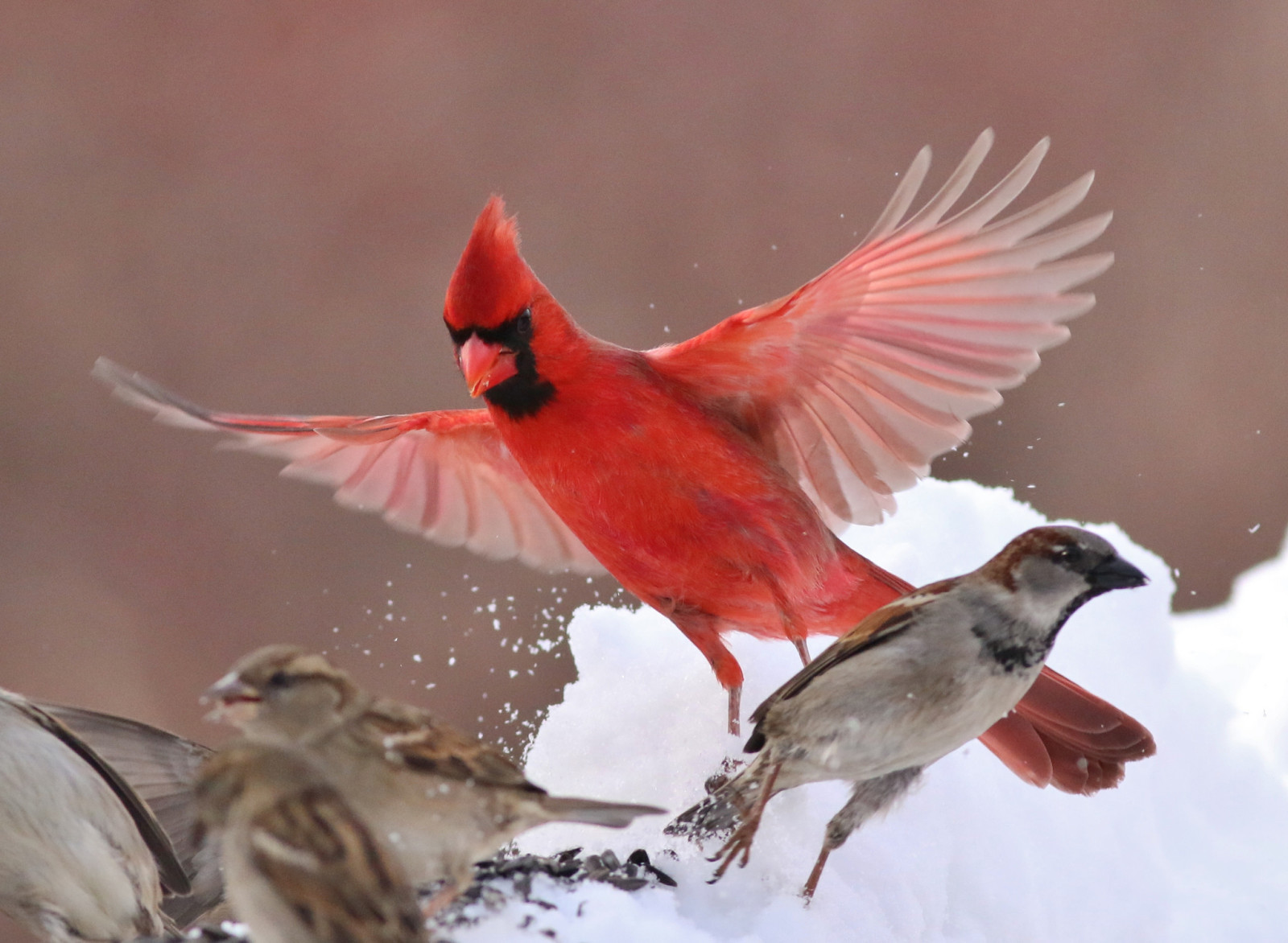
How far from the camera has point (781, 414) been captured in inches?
50.3

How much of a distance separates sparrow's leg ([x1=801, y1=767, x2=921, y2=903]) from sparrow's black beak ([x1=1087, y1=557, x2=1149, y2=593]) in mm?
217

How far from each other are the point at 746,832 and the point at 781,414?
0.50m

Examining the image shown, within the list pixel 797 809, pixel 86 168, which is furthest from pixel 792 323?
pixel 86 168

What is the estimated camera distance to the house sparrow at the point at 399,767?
0.69m

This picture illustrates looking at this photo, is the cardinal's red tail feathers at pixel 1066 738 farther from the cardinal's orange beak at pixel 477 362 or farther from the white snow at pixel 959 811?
the cardinal's orange beak at pixel 477 362

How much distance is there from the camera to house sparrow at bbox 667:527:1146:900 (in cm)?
82

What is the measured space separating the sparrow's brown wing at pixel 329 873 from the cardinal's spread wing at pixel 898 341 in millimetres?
647

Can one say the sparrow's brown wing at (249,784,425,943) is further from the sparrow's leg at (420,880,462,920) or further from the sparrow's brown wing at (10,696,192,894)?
the sparrow's brown wing at (10,696,192,894)

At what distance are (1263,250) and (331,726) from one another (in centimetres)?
265

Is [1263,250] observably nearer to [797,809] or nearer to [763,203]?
[763,203]

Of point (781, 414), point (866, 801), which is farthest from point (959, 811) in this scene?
point (781, 414)

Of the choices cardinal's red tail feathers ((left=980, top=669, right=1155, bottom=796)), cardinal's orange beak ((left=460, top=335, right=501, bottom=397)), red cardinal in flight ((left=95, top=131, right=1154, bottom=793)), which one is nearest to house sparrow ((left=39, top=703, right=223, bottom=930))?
red cardinal in flight ((left=95, top=131, right=1154, bottom=793))

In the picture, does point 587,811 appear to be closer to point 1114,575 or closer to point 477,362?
point 1114,575

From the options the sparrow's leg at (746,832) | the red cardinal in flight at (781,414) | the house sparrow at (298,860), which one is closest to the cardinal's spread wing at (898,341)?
the red cardinal in flight at (781,414)
